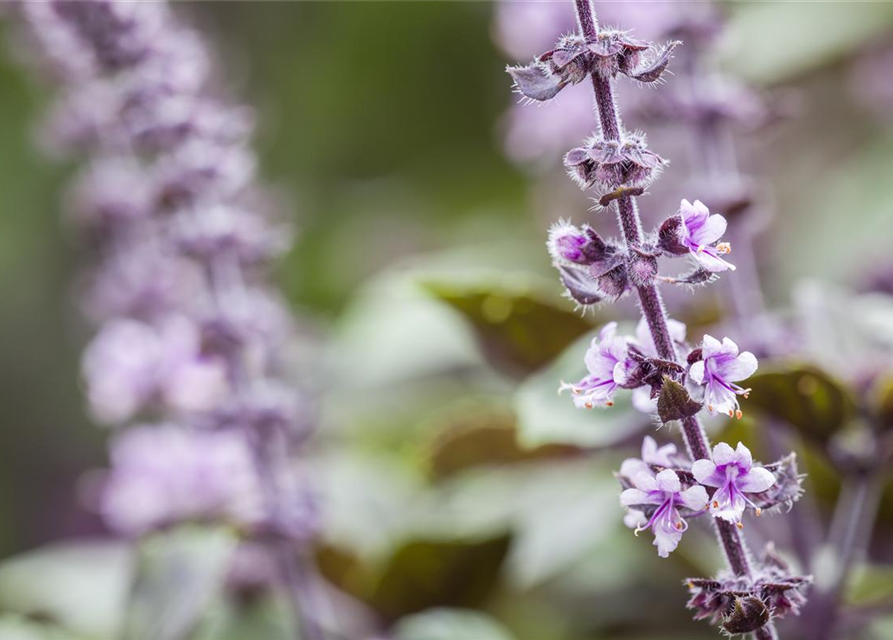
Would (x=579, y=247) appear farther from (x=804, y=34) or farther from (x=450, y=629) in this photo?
(x=804, y=34)

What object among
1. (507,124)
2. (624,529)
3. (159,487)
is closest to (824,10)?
(507,124)

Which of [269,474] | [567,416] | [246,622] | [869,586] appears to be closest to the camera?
[567,416]

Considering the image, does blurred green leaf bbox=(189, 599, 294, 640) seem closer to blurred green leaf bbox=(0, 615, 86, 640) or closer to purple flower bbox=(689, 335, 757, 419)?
blurred green leaf bbox=(0, 615, 86, 640)

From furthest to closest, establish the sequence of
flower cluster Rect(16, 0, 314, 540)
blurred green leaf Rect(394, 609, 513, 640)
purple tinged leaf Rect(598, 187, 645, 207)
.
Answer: flower cluster Rect(16, 0, 314, 540) < blurred green leaf Rect(394, 609, 513, 640) < purple tinged leaf Rect(598, 187, 645, 207)

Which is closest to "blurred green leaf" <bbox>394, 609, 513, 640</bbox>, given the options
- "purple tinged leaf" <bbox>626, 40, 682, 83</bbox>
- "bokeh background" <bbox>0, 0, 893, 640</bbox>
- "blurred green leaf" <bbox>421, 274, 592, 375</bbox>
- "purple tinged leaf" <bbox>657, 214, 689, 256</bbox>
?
"bokeh background" <bbox>0, 0, 893, 640</bbox>

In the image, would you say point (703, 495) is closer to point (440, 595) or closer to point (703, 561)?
point (703, 561)

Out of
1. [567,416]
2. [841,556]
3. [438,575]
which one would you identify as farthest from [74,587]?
[841,556]
